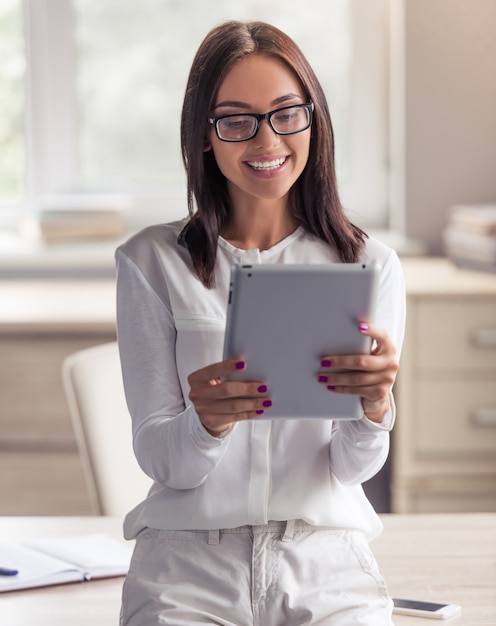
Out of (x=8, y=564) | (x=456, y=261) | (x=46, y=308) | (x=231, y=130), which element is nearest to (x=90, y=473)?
(x=8, y=564)

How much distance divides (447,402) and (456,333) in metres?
0.17

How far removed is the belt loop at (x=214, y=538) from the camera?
48.1 inches

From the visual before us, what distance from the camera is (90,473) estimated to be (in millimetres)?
1836

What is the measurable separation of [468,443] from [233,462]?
1.55 m

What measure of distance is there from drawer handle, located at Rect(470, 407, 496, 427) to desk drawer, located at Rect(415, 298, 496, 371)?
0.11 meters

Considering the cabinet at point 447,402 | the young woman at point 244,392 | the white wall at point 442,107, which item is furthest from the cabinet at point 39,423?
the young woman at point 244,392

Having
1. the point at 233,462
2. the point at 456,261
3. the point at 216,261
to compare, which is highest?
the point at 456,261

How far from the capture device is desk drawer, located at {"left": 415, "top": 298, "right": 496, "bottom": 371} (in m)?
2.68

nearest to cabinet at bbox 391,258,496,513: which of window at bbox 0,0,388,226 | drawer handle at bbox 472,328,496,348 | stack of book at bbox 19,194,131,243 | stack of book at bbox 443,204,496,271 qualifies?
drawer handle at bbox 472,328,496,348

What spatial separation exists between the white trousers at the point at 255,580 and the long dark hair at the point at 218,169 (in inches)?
12.1

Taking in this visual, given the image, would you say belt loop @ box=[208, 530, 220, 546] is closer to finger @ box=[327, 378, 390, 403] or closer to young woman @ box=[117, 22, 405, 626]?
young woman @ box=[117, 22, 405, 626]

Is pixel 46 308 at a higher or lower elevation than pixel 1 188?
lower

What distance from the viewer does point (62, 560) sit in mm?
1387

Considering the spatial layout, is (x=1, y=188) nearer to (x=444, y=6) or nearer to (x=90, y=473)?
(x=444, y=6)
